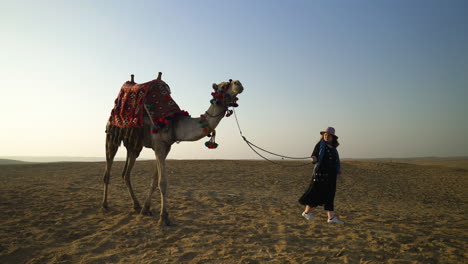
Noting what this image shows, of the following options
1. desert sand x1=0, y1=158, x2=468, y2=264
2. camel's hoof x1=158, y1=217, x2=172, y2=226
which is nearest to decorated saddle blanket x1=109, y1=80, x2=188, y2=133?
camel's hoof x1=158, y1=217, x2=172, y2=226

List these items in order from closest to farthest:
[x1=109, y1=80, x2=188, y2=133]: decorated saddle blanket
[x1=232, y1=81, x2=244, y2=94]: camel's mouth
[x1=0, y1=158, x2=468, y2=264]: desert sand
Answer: [x1=0, y1=158, x2=468, y2=264]: desert sand → [x1=232, y1=81, x2=244, y2=94]: camel's mouth → [x1=109, y1=80, x2=188, y2=133]: decorated saddle blanket

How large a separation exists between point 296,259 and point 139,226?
3497mm

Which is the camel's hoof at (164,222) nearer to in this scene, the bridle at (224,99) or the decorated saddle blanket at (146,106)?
the decorated saddle blanket at (146,106)

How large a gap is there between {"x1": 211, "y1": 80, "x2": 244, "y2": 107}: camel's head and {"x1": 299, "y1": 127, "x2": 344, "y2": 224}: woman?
Result: 94.7 inches

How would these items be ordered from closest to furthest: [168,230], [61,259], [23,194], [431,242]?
[61,259], [431,242], [168,230], [23,194]

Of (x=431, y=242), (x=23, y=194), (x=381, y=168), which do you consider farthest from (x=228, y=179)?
(x=381, y=168)

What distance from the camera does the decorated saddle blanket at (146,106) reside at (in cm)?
627

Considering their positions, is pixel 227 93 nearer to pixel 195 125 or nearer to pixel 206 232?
pixel 195 125

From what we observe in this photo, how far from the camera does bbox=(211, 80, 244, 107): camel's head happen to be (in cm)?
566

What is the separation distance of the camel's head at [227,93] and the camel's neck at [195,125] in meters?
0.14

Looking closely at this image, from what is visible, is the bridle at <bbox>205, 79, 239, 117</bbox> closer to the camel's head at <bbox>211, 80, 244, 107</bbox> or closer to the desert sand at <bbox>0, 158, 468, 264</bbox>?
the camel's head at <bbox>211, 80, 244, 107</bbox>

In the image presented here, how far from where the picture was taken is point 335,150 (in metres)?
6.63

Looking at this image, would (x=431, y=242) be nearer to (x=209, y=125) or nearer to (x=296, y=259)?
(x=296, y=259)

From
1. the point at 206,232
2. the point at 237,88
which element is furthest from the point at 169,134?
the point at 206,232
